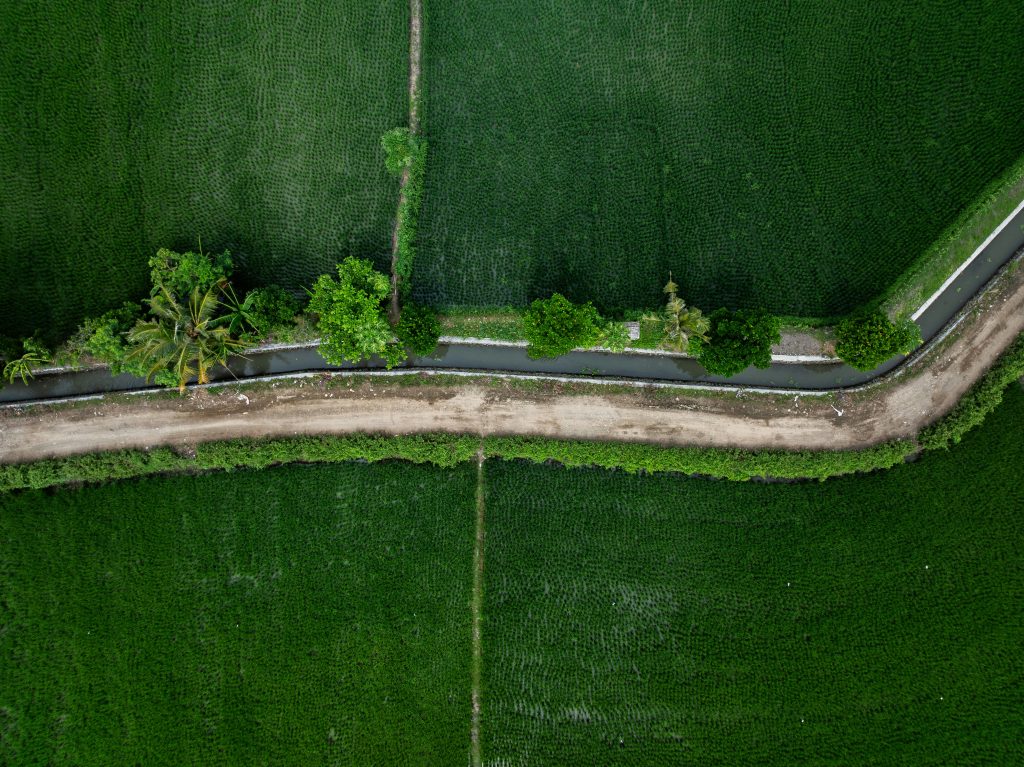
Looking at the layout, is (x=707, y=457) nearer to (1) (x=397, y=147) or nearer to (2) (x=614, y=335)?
(2) (x=614, y=335)

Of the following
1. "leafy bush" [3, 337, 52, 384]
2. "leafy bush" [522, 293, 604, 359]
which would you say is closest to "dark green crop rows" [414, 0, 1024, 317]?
"leafy bush" [522, 293, 604, 359]

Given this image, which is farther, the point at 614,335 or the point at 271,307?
the point at 271,307

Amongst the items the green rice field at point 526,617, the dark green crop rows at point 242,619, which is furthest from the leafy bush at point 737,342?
the dark green crop rows at point 242,619

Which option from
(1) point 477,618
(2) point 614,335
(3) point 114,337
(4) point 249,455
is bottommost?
(1) point 477,618

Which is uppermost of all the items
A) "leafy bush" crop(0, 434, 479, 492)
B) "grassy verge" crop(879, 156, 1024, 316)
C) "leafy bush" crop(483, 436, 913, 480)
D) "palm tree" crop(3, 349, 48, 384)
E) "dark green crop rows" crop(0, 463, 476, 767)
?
"grassy verge" crop(879, 156, 1024, 316)

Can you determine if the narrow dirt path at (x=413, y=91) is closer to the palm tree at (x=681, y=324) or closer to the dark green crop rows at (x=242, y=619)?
the dark green crop rows at (x=242, y=619)

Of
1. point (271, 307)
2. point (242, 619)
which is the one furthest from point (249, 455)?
point (242, 619)

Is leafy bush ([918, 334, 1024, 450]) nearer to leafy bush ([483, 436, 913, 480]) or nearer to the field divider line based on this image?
leafy bush ([483, 436, 913, 480])

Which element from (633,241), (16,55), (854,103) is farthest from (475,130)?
(16,55)
